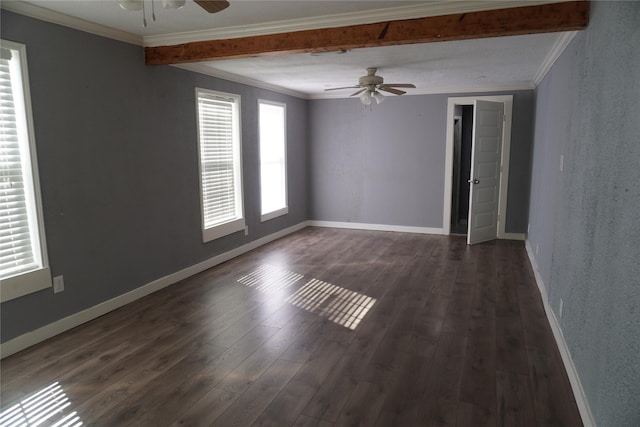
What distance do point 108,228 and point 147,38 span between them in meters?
1.78

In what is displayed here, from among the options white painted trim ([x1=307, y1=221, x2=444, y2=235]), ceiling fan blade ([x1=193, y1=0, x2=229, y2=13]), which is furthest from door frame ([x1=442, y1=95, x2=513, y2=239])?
ceiling fan blade ([x1=193, y1=0, x2=229, y2=13])

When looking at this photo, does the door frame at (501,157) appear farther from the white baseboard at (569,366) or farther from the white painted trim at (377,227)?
the white baseboard at (569,366)

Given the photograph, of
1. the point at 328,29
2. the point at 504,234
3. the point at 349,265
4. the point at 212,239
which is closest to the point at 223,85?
the point at 212,239

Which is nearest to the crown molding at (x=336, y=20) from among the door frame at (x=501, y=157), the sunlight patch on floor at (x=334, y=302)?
the sunlight patch on floor at (x=334, y=302)

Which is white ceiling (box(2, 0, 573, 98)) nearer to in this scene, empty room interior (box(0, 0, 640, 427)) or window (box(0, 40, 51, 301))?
empty room interior (box(0, 0, 640, 427))

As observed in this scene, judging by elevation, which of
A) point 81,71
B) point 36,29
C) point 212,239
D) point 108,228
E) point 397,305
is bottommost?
point 397,305

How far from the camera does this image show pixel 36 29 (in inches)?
117

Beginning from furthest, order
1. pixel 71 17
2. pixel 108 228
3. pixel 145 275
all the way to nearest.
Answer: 1. pixel 145 275
2. pixel 108 228
3. pixel 71 17

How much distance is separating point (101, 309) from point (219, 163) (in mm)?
2260

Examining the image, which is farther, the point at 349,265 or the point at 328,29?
the point at 349,265

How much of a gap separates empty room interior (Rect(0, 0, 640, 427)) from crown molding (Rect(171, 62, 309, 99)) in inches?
1.6

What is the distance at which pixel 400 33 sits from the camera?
3062mm

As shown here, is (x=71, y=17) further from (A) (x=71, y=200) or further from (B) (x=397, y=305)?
(B) (x=397, y=305)

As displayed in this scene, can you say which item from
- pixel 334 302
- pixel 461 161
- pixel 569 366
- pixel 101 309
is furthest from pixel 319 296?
pixel 461 161
